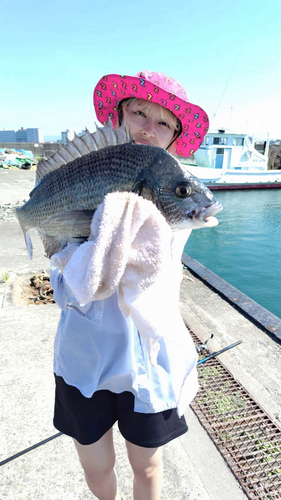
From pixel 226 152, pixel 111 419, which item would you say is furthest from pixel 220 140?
pixel 111 419

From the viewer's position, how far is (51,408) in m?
2.38

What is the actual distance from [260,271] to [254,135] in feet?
78.2

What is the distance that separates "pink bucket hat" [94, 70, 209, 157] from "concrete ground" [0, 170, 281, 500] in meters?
2.02

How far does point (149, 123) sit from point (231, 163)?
102ft

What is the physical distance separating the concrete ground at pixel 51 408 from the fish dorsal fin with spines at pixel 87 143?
1772 mm

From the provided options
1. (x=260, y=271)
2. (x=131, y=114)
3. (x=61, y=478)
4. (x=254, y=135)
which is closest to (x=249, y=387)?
(x=61, y=478)

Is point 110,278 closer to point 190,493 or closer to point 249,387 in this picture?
point 190,493

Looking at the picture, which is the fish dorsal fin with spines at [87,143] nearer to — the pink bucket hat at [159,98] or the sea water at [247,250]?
the pink bucket hat at [159,98]

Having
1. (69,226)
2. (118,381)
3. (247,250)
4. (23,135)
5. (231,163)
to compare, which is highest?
(23,135)

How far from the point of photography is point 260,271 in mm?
11344

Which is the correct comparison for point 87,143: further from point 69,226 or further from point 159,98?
point 159,98

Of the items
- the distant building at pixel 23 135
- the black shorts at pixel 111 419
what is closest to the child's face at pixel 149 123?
the black shorts at pixel 111 419

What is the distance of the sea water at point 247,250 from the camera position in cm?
996

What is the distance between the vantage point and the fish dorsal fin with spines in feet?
4.33
